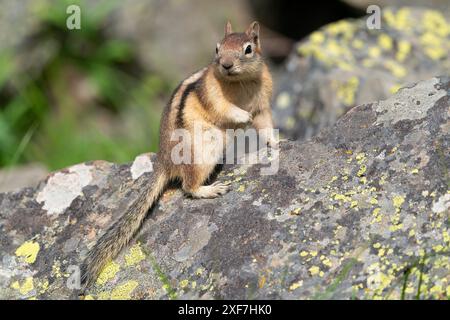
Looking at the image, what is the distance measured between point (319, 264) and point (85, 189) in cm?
185

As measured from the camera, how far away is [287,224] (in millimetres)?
4086

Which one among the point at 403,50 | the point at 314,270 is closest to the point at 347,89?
the point at 403,50

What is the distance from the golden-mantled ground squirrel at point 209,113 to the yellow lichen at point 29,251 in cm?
42

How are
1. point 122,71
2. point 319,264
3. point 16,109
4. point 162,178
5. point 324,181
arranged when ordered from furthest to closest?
point 122,71, point 16,109, point 162,178, point 324,181, point 319,264

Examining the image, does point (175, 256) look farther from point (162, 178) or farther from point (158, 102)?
point (158, 102)

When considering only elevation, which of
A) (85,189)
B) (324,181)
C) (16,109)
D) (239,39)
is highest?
(239,39)

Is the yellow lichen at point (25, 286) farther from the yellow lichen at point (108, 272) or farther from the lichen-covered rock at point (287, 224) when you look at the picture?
the yellow lichen at point (108, 272)

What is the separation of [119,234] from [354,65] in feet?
12.8

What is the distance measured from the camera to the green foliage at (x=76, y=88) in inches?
395

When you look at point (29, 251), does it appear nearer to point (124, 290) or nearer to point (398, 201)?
point (124, 290)

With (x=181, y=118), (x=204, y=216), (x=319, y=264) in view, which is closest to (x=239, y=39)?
(x=181, y=118)

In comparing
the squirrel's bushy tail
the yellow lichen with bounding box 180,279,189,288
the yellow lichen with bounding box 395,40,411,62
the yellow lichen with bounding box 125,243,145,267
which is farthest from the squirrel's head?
the yellow lichen with bounding box 395,40,411,62

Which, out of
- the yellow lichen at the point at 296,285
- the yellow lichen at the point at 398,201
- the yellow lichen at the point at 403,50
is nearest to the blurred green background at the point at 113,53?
the yellow lichen at the point at 403,50

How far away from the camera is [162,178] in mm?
4848
